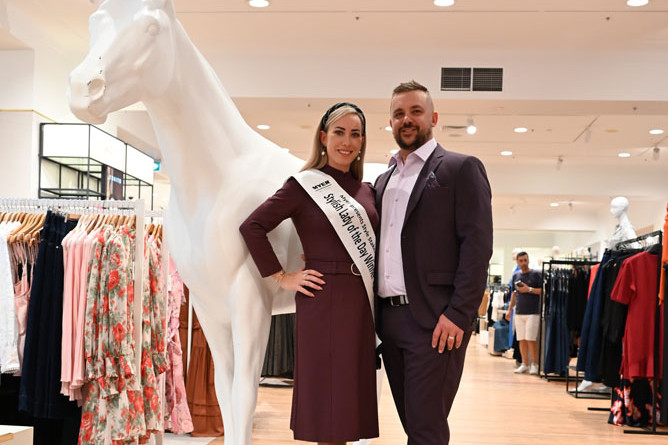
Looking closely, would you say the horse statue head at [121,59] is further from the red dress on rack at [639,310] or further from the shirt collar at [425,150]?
the red dress on rack at [639,310]

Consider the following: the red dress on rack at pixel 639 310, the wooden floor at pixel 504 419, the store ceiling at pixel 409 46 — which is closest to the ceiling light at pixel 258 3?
the store ceiling at pixel 409 46

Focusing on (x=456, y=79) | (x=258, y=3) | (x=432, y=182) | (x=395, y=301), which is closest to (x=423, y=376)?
(x=395, y=301)

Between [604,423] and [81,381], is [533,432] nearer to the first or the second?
[604,423]

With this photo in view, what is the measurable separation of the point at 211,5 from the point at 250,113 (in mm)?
3437

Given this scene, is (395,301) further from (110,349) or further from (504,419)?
(504,419)

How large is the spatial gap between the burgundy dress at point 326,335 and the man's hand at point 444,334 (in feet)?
0.75

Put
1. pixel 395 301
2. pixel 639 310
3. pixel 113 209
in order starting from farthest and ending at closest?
pixel 639 310 → pixel 113 209 → pixel 395 301

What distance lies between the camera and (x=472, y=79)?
7938mm

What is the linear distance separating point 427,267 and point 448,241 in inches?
4.4

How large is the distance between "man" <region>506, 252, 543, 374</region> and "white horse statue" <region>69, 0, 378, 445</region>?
8.59m

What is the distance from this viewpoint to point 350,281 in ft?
7.84

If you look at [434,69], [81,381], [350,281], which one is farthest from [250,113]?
[350,281]

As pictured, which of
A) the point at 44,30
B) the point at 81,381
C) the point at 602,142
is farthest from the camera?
the point at 602,142

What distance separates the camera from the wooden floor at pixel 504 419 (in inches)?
218
